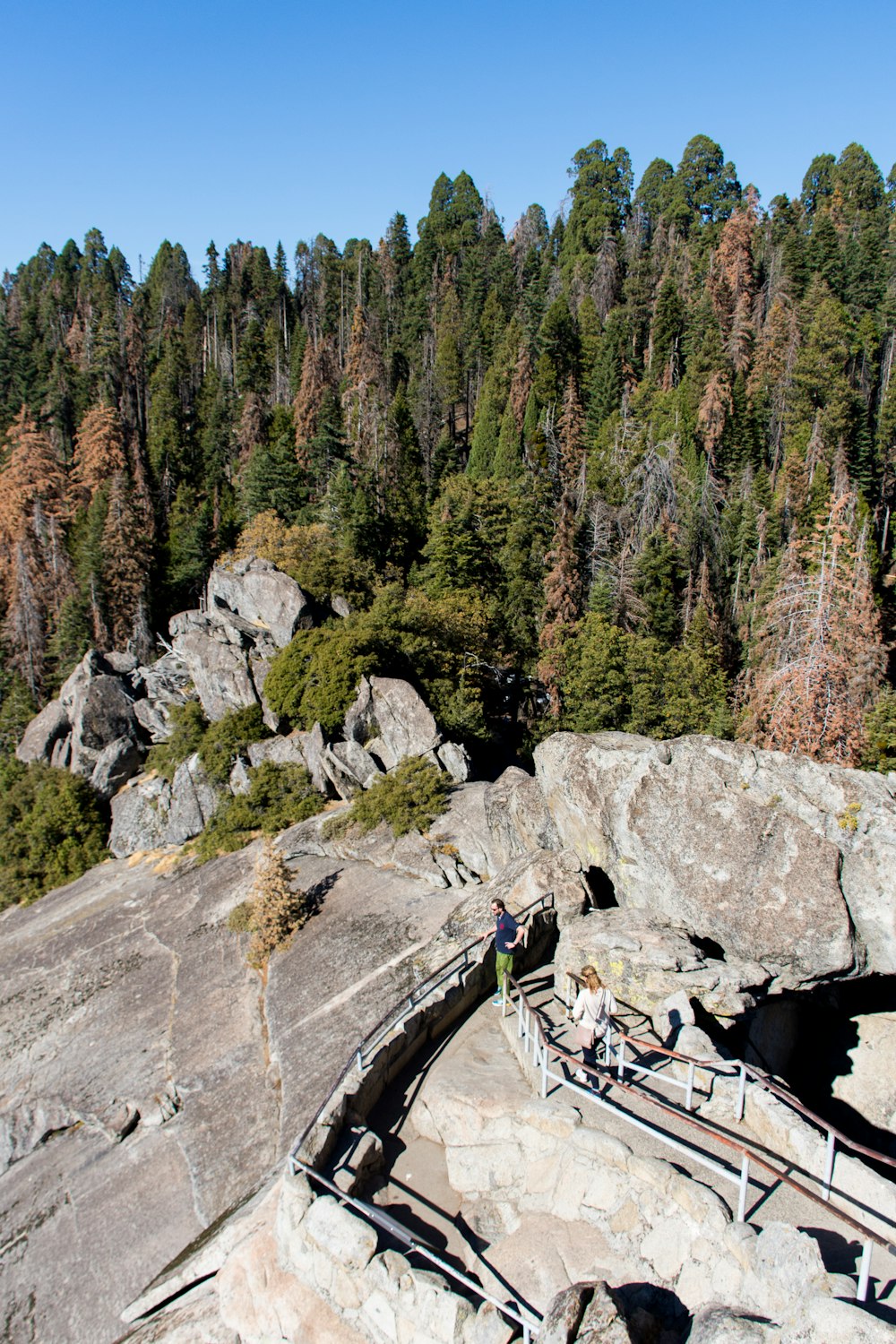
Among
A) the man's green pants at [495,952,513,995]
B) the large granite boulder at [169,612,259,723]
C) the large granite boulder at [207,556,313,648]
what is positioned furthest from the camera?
the large granite boulder at [207,556,313,648]

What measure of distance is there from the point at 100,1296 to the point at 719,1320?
847cm

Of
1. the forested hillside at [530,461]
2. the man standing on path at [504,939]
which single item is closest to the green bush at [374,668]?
the forested hillside at [530,461]

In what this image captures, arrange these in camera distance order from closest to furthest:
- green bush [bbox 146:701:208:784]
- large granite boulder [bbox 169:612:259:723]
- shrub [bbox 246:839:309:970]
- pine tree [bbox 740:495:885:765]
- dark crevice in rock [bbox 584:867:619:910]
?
dark crevice in rock [bbox 584:867:619:910] < shrub [bbox 246:839:309:970] < pine tree [bbox 740:495:885:765] < large granite boulder [bbox 169:612:259:723] < green bush [bbox 146:701:208:784]

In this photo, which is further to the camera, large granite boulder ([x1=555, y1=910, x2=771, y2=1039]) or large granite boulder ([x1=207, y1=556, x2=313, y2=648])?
large granite boulder ([x1=207, y1=556, x2=313, y2=648])

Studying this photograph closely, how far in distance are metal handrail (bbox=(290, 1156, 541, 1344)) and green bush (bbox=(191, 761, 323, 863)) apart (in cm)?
1527


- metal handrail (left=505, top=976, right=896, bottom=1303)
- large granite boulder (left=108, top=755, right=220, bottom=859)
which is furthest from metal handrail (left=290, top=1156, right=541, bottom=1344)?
large granite boulder (left=108, top=755, right=220, bottom=859)

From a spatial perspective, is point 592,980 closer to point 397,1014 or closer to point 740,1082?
point 740,1082

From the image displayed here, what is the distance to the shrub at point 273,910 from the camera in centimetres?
1658

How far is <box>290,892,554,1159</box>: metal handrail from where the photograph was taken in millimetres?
8789

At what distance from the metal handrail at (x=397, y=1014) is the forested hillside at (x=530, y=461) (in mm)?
11734

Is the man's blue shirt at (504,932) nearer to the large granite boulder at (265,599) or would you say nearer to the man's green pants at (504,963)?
the man's green pants at (504,963)

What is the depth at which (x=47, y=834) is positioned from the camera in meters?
27.4

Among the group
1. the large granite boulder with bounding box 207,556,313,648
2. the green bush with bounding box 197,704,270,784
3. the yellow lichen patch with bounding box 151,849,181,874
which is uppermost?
the large granite boulder with bounding box 207,556,313,648

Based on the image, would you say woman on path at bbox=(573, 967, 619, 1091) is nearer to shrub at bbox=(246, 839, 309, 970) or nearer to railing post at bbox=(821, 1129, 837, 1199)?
railing post at bbox=(821, 1129, 837, 1199)
